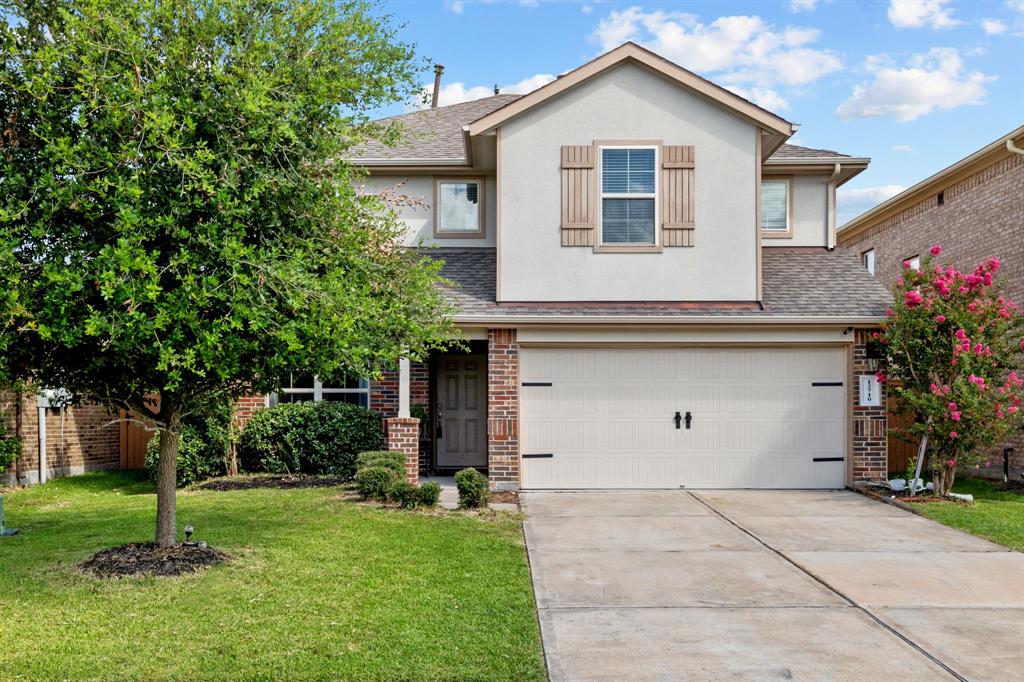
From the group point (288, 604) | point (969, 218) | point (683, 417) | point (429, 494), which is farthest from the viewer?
point (969, 218)

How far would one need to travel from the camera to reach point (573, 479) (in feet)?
40.4

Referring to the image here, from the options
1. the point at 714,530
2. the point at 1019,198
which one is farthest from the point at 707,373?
the point at 1019,198

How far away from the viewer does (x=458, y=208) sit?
549 inches

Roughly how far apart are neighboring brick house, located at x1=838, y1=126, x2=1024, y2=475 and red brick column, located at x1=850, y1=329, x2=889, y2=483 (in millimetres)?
2053

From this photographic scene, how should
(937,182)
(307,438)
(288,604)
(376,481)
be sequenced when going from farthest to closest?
(937,182), (307,438), (376,481), (288,604)

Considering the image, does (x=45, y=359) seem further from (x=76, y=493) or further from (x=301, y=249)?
(x=76, y=493)

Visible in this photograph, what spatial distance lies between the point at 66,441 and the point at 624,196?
10.1 meters

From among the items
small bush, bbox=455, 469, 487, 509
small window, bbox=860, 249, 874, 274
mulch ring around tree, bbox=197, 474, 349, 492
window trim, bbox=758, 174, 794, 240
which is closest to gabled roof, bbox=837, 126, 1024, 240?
small window, bbox=860, 249, 874, 274

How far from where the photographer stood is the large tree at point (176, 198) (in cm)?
610

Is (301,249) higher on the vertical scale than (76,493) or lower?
higher

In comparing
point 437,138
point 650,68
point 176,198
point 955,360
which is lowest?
point 955,360

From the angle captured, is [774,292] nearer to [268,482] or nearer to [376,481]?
[376,481]

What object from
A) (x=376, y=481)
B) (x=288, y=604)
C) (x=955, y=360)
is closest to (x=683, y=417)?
(x=955, y=360)

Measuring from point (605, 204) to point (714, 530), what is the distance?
204 inches
